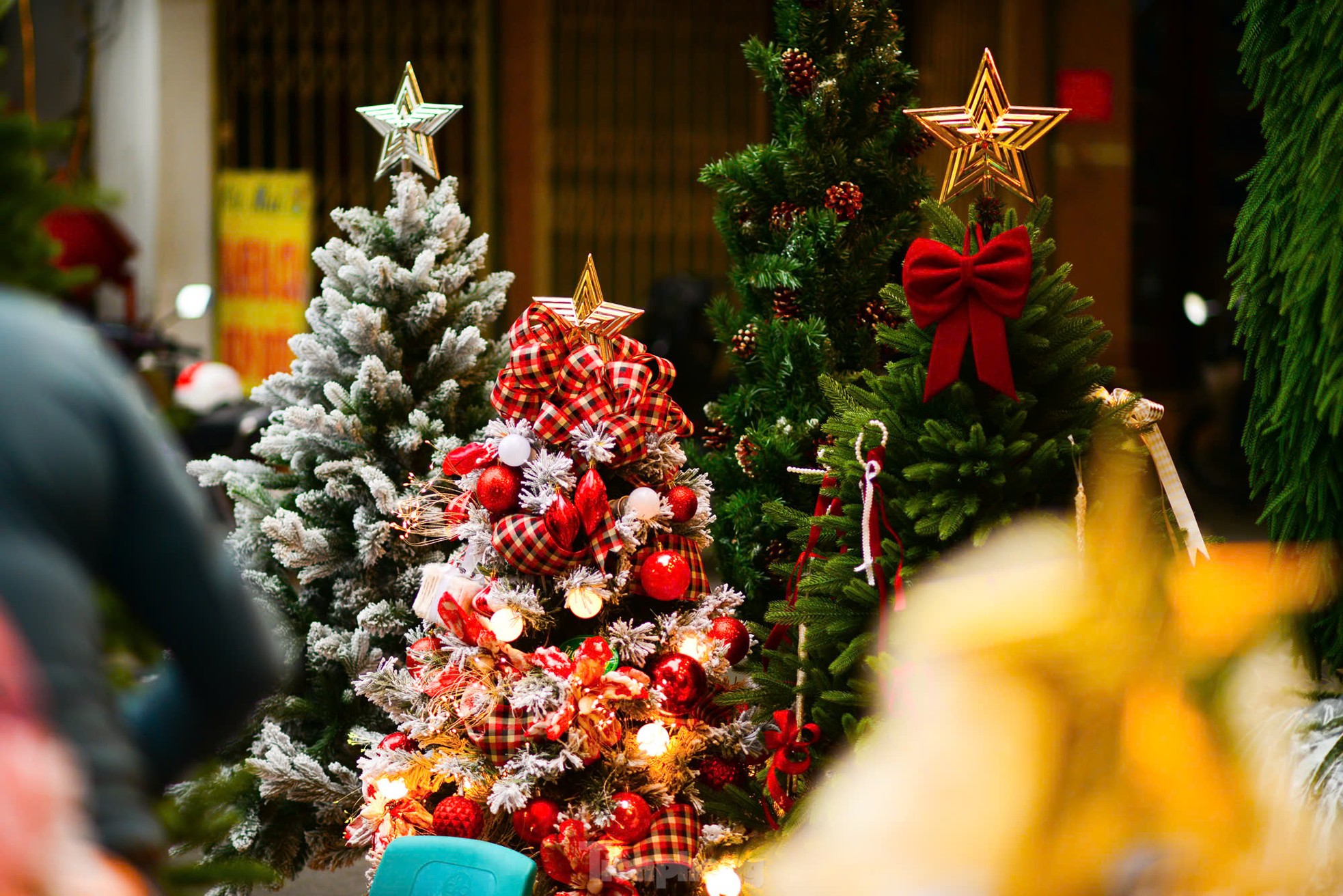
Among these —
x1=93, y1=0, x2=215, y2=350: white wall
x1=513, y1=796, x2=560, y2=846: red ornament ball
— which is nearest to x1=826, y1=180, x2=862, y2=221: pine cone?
x1=513, y1=796, x2=560, y2=846: red ornament ball

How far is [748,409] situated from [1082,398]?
1.04 metres

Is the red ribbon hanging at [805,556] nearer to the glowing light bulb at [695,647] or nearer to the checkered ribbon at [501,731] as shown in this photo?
the glowing light bulb at [695,647]

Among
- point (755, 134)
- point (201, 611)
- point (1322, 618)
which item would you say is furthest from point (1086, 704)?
point (755, 134)

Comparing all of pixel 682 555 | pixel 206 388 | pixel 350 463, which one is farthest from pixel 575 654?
pixel 206 388

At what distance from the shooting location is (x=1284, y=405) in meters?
2.17

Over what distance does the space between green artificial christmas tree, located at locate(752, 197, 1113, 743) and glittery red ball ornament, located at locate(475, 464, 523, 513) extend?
632 mm

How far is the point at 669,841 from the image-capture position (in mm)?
2652

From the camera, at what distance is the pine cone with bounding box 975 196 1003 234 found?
2570mm

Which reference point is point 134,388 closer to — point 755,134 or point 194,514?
point 194,514

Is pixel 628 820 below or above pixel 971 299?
below

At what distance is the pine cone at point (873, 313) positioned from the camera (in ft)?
10.3

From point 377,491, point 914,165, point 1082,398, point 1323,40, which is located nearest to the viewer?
point 1323,40

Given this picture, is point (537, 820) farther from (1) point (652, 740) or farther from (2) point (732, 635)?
(2) point (732, 635)

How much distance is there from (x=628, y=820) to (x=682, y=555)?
1.84 feet
